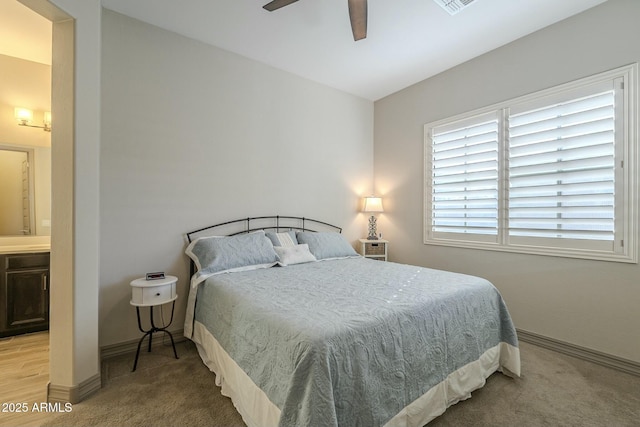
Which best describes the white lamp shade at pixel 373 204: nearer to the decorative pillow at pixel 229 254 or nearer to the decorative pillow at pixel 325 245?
the decorative pillow at pixel 325 245

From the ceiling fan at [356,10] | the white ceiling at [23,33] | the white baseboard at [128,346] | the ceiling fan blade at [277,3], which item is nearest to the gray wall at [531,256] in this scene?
the ceiling fan at [356,10]

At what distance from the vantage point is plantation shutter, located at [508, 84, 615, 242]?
7.81 feet

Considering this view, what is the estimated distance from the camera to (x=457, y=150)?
343 centimetres

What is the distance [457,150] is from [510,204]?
35.5 inches

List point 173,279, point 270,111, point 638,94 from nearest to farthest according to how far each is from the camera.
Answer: point 638,94
point 173,279
point 270,111

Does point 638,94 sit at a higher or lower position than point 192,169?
higher

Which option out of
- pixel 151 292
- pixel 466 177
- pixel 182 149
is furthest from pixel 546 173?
pixel 151 292

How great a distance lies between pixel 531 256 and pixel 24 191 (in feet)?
18.4

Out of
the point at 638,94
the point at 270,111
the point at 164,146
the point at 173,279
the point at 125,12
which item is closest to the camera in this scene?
the point at 638,94

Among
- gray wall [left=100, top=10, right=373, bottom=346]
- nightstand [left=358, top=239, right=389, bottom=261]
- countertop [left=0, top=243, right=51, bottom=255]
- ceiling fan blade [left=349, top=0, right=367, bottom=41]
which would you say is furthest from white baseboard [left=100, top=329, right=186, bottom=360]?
ceiling fan blade [left=349, top=0, right=367, bottom=41]

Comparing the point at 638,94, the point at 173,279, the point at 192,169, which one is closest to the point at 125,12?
the point at 192,169

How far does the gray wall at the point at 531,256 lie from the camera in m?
2.30

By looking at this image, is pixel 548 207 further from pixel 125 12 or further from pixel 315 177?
pixel 125 12

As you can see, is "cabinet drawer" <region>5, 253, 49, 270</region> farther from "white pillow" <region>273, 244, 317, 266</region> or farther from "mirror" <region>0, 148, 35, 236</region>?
"white pillow" <region>273, 244, 317, 266</region>
